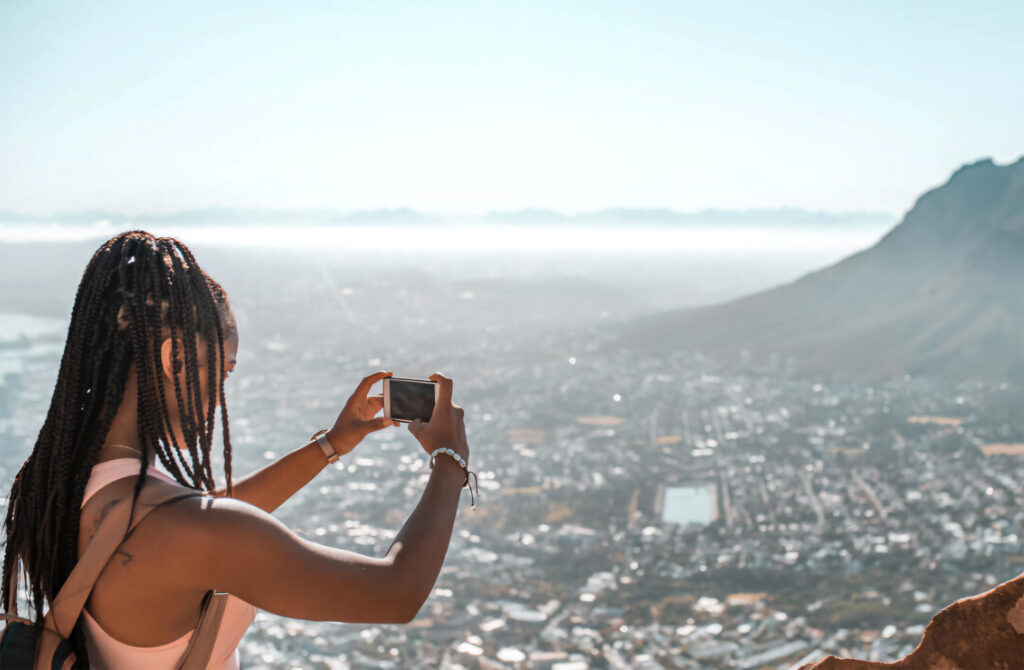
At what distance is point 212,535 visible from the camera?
938 millimetres

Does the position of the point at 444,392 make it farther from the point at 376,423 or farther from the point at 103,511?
the point at 103,511

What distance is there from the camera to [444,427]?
1203 mm

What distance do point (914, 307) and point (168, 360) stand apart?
187 ft

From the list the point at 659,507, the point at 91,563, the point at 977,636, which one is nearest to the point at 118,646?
the point at 91,563

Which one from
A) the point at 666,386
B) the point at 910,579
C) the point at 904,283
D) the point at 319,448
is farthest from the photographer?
the point at 904,283

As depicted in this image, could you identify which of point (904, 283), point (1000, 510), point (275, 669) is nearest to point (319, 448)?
point (275, 669)

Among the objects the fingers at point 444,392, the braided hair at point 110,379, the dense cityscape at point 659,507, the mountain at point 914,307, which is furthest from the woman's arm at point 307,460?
the mountain at point 914,307

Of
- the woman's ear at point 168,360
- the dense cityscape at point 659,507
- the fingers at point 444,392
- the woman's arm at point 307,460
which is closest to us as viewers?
the woman's ear at point 168,360

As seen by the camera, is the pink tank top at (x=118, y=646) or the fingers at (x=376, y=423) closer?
the pink tank top at (x=118, y=646)

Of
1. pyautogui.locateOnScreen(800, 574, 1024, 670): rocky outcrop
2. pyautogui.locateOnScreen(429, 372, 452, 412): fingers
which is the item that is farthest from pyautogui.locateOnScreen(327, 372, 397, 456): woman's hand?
pyautogui.locateOnScreen(800, 574, 1024, 670): rocky outcrop

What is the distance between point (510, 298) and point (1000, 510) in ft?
194

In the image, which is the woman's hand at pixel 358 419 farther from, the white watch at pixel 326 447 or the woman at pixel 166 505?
→ the woman at pixel 166 505

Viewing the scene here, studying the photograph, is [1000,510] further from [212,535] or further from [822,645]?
[212,535]

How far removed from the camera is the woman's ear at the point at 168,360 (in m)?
1.09
